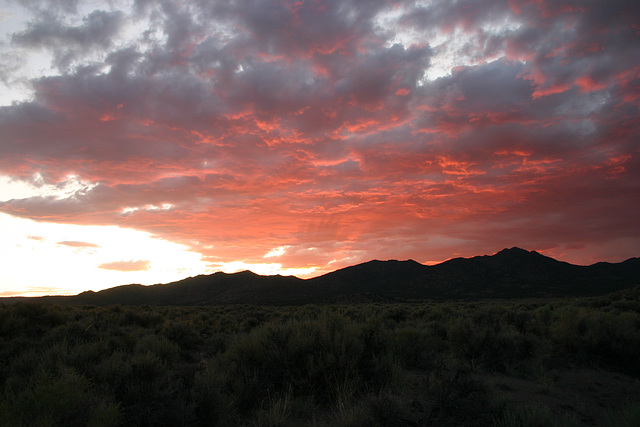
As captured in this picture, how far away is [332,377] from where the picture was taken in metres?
6.55

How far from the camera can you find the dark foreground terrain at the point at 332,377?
458 centimetres

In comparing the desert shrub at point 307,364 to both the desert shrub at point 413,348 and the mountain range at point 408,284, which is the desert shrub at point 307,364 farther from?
the mountain range at point 408,284

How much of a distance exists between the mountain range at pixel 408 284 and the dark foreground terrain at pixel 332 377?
2027 inches

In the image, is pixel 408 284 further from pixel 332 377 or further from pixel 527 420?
pixel 527 420

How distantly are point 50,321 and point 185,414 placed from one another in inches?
453

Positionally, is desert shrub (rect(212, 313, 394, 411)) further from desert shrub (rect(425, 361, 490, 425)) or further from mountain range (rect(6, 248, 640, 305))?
mountain range (rect(6, 248, 640, 305))

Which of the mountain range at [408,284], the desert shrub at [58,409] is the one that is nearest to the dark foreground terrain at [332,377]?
the desert shrub at [58,409]

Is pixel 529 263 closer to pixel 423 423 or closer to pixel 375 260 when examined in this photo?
pixel 375 260

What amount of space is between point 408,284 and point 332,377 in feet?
299

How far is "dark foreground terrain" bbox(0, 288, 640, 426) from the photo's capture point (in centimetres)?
458

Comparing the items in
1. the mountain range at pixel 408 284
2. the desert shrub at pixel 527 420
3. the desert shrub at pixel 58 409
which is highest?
the mountain range at pixel 408 284

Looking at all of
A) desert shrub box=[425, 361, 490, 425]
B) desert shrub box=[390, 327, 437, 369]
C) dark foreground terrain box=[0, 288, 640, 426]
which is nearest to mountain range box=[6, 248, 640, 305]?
desert shrub box=[390, 327, 437, 369]

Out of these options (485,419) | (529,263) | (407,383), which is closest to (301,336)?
(407,383)

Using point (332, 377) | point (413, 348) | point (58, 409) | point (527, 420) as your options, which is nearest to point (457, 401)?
point (527, 420)
